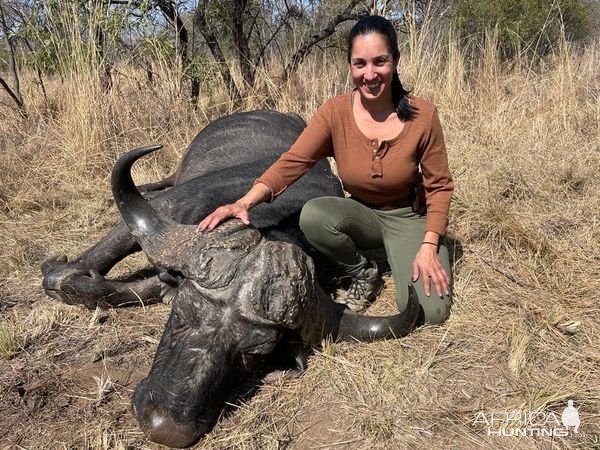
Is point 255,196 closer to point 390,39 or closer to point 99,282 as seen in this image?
point 390,39

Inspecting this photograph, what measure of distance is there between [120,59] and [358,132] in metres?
3.89

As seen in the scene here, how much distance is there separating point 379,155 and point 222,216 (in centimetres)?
92

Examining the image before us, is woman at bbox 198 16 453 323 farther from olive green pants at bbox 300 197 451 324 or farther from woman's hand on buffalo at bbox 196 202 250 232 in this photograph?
woman's hand on buffalo at bbox 196 202 250 232

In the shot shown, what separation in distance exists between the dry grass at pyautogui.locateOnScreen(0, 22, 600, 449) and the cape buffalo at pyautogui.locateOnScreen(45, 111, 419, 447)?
184 millimetres

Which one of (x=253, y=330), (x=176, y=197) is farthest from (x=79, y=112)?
(x=253, y=330)

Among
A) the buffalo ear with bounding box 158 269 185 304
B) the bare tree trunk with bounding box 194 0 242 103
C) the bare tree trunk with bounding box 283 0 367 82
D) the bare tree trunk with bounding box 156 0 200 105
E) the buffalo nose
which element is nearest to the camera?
the buffalo nose

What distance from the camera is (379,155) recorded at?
8.57ft

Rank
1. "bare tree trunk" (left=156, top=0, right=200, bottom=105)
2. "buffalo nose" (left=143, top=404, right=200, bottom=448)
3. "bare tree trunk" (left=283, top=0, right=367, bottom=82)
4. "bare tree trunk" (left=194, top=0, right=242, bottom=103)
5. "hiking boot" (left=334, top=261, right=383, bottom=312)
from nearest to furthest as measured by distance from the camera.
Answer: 1. "buffalo nose" (left=143, top=404, right=200, bottom=448)
2. "hiking boot" (left=334, top=261, right=383, bottom=312)
3. "bare tree trunk" (left=156, top=0, right=200, bottom=105)
4. "bare tree trunk" (left=194, top=0, right=242, bottom=103)
5. "bare tree trunk" (left=283, top=0, right=367, bottom=82)

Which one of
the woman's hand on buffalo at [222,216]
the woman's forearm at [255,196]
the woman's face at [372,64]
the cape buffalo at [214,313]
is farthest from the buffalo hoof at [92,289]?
the woman's face at [372,64]

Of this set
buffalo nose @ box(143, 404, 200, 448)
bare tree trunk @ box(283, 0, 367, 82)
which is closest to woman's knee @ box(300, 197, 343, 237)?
buffalo nose @ box(143, 404, 200, 448)

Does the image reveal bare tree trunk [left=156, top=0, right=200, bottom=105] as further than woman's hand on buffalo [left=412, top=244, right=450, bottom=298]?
Yes

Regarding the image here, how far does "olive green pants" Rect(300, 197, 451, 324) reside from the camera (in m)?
2.65

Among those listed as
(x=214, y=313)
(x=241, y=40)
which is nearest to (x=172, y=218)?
(x=214, y=313)

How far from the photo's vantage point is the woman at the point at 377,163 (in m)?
2.46
